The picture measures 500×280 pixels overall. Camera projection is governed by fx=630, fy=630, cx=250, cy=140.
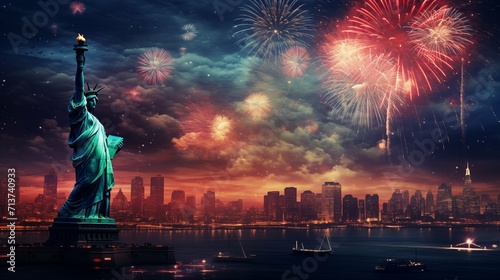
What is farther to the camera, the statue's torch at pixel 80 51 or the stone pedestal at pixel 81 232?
the statue's torch at pixel 80 51

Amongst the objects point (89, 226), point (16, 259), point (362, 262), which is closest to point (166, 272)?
point (89, 226)

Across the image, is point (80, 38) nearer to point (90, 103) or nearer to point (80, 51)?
point (80, 51)

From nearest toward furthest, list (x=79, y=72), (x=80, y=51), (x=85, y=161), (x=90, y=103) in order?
(x=79, y=72) < (x=80, y=51) < (x=85, y=161) < (x=90, y=103)

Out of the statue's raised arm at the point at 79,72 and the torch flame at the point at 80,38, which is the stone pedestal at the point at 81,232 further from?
the torch flame at the point at 80,38

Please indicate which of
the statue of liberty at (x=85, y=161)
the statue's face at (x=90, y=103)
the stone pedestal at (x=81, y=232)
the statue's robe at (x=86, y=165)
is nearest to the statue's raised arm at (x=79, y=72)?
the statue of liberty at (x=85, y=161)

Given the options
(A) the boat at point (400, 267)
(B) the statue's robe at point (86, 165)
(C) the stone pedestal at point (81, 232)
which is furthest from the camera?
(A) the boat at point (400, 267)

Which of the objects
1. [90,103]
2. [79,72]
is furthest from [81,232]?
[79,72]

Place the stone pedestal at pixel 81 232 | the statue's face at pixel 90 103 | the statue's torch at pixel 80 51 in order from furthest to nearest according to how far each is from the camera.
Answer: the statue's face at pixel 90 103, the statue's torch at pixel 80 51, the stone pedestal at pixel 81 232
